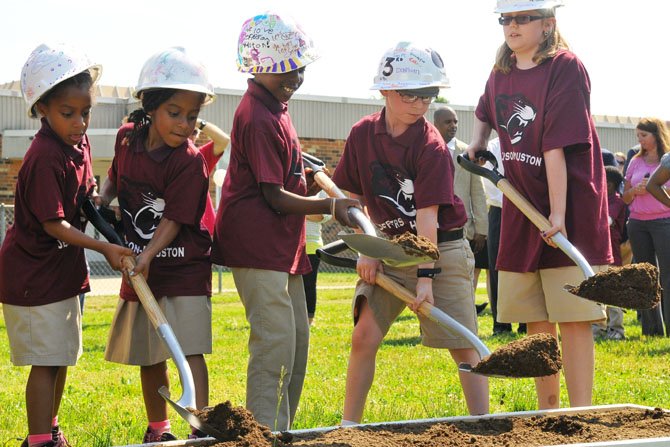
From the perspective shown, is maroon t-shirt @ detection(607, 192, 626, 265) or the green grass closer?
the green grass

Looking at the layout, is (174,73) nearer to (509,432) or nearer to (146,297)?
(146,297)

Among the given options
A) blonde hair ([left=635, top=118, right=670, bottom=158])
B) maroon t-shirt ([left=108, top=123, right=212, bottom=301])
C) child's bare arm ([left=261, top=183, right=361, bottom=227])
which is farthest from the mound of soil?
blonde hair ([left=635, top=118, right=670, bottom=158])

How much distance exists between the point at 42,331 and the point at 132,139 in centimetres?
100

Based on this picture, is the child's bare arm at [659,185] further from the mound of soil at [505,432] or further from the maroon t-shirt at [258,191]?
the maroon t-shirt at [258,191]

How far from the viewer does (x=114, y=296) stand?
16672 mm

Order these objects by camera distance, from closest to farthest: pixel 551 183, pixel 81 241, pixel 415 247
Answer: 1. pixel 415 247
2. pixel 81 241
3. pixel 551 183

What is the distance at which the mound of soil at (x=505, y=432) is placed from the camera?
3.74 metres

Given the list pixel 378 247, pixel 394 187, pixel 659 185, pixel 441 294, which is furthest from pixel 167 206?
pixel 659 185

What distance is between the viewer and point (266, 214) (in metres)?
4.65

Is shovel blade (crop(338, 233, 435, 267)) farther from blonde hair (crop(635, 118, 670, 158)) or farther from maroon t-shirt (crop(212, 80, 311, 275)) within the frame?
blonde hair (crop(635, 118, 670, 158))

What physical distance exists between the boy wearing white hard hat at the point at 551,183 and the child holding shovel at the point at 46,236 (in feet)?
6.50

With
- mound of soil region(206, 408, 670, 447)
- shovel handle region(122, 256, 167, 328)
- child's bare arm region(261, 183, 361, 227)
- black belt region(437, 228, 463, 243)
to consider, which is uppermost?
child's bare arm region(261, 183, 361, 227)

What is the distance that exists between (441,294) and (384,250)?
0.90 m

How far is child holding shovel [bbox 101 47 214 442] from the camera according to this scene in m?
4.61
